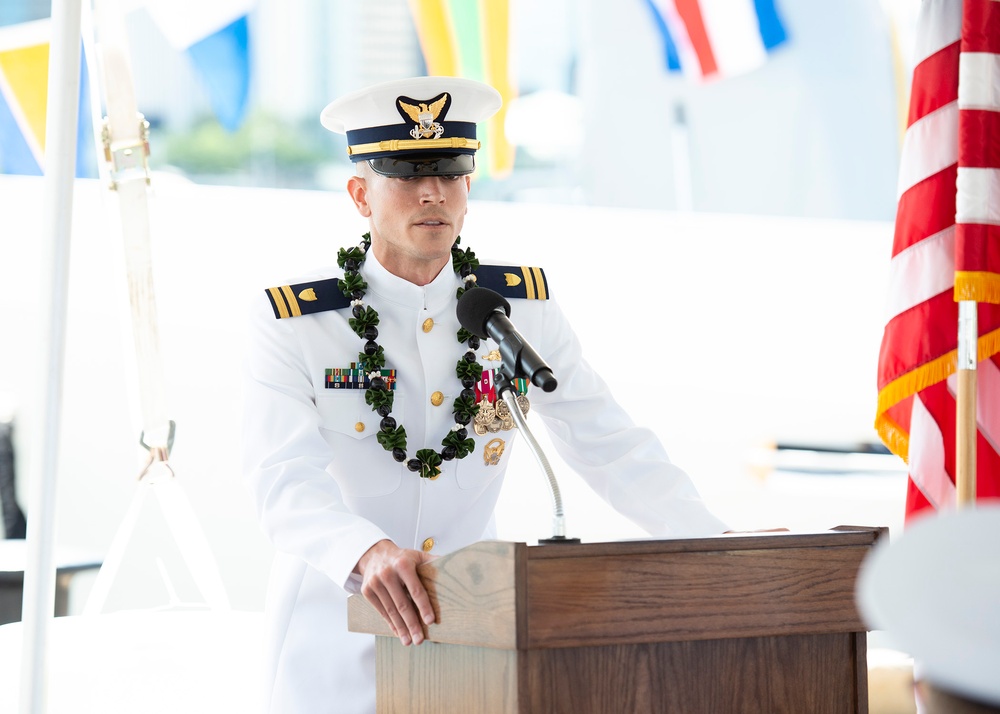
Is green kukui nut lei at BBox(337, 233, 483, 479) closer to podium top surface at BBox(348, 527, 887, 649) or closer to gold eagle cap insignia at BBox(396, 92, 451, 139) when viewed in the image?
gold eagle cap insignia at BBox(396, 92, 451, 139)

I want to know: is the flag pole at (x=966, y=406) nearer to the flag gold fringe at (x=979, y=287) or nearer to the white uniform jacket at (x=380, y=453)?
the flag gold fringe at (x=979, y=287)

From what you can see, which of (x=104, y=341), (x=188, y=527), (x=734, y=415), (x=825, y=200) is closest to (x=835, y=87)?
(x=825, y=200)

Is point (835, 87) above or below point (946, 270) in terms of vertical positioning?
above

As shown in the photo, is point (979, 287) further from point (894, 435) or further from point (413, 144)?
point (413, 144)

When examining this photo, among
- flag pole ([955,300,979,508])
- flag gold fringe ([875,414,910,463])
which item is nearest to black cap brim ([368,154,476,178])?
flag pole ([955,300,979,508])

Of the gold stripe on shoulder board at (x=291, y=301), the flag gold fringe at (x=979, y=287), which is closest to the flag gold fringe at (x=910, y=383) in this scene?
the flag gold fringe at (x=979, y=287)

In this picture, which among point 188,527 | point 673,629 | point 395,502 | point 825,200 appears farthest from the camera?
point 825,200

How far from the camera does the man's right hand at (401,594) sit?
1.30m

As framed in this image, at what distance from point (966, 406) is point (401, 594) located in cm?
192

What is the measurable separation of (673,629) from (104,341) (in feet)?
11.9

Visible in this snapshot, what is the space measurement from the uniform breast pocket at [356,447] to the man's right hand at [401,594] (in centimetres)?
50

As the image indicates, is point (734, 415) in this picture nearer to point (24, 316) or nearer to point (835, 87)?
point (835, 87)

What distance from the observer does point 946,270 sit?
113 inches

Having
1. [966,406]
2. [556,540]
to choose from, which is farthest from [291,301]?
[966,406]
